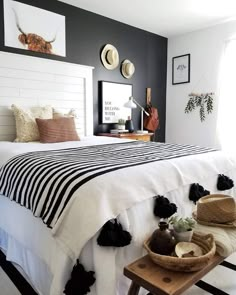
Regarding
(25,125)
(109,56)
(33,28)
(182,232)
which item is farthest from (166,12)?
(182,232)

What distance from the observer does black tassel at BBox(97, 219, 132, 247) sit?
114 cm

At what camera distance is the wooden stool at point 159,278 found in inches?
39.8

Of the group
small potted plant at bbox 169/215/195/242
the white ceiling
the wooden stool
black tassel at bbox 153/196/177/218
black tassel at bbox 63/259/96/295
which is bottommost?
black tassel at bbox 63/259/96/295

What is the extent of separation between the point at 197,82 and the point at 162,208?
3458 mm

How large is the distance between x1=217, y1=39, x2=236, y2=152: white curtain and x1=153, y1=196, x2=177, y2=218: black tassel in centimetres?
296

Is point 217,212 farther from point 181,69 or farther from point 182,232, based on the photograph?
point 181,69

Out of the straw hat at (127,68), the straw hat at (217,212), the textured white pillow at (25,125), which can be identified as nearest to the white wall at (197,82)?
the straw hat at (127,68)

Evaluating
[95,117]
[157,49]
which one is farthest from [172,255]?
[157,49]

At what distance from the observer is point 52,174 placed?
1385 mm

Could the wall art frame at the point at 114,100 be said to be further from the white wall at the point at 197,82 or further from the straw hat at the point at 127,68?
the white wall at the point at 197,82

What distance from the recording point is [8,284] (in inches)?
63.9

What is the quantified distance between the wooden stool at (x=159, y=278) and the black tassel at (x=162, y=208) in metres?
0.27

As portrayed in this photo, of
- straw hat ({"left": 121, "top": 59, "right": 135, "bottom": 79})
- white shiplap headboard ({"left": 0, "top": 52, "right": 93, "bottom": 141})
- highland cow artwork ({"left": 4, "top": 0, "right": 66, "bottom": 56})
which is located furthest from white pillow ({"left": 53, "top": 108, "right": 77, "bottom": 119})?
straw hat ({"left": 121, "top": 59, "right": 135, "bottom": 79})

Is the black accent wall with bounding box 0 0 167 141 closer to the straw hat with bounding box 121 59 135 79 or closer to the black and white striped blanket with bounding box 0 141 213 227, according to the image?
the straw hat with bounding box 121 59 135 79
